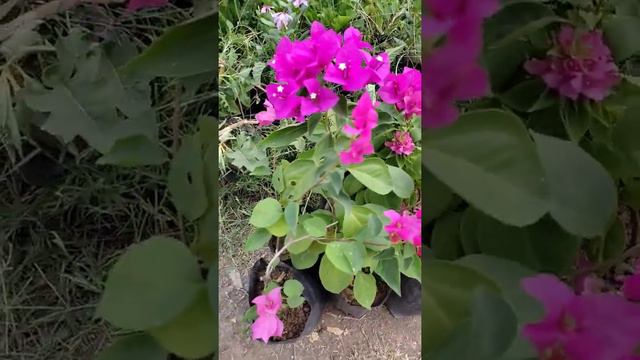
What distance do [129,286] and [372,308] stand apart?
76cm

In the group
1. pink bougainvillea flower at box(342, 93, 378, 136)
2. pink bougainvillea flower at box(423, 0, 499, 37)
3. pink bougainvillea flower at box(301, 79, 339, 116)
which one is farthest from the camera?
pink bougainvillea flower at box(342, 93, 378, 136)

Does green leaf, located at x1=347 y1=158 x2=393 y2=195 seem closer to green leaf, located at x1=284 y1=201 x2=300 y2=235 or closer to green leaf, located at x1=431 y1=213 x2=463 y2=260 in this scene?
green leaf, located at x1=284 y1=201 x2=300 y2=235

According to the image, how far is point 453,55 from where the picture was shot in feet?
0.83

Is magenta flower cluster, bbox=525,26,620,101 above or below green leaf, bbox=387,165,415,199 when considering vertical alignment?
above

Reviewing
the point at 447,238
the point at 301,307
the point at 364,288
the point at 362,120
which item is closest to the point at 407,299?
the point at 364,288

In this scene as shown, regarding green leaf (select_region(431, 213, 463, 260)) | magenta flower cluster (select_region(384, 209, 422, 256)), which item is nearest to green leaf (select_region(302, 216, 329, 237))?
magenta flower cluster (select_region(384, 209, 422, 256))

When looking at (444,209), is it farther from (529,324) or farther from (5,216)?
(5,216)

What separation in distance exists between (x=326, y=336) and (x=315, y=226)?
0.26 meters

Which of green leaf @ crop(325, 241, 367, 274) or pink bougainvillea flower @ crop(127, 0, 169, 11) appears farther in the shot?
green leaf @ crop(325, 241, 367, 274)

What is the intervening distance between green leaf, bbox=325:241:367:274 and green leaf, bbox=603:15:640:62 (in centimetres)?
55

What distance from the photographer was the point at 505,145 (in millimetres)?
267

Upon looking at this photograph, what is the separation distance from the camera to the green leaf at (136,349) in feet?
0.94

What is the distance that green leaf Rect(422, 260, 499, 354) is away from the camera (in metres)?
0.28

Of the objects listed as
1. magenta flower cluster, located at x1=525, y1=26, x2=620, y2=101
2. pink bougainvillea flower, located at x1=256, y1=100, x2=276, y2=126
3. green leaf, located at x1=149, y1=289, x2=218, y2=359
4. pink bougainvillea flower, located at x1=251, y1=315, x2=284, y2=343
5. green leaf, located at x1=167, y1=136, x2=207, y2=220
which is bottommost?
pink bougainvillea flower, located at x1=251, y1=315, x2=284, y2=343
